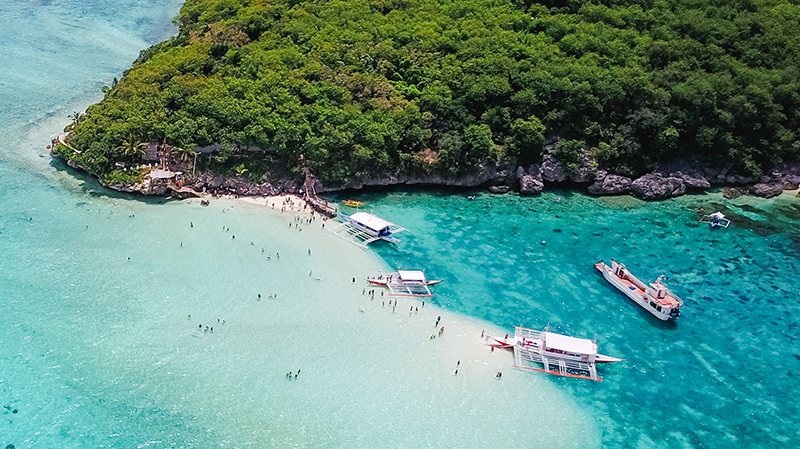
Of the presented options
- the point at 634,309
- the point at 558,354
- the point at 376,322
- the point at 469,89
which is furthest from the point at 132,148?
the point at 634,309

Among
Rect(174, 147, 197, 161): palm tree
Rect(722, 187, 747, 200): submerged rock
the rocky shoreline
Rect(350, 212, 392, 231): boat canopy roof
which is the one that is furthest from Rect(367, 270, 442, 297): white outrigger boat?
Rect(722, 187, 747, 200): submerged rock

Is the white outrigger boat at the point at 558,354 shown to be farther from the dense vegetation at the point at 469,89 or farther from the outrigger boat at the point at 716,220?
the outrigger boat at the point at 716,220

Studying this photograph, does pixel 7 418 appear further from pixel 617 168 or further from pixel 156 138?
pixel 617 168

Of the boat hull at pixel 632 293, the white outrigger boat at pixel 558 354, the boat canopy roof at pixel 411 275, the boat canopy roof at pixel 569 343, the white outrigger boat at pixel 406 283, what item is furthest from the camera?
the boat canopy roof at pixel 411 275

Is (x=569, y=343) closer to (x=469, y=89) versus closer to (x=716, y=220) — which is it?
(x=716, y=220)

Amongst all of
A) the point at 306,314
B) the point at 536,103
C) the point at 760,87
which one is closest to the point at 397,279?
the point at 306,314

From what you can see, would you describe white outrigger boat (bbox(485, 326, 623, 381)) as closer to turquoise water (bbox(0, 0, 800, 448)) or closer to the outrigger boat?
turquoise water (bbox(0, 0, 800, 448))

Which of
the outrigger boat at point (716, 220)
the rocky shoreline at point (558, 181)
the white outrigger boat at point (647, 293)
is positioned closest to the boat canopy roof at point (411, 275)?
the rocky shoreline at point (558, 181)
